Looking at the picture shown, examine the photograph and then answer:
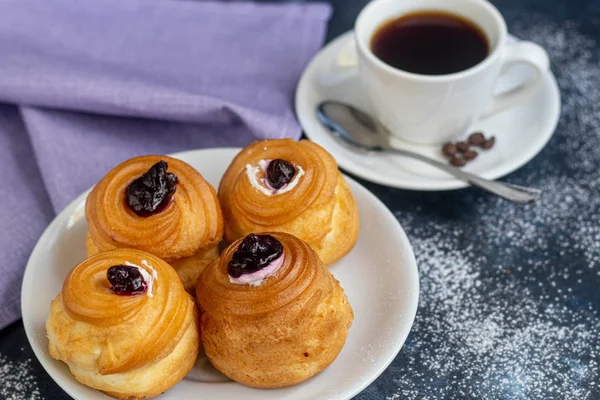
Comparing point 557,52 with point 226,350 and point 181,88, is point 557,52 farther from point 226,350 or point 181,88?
point 226,350

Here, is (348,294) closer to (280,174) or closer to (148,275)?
(280,174)

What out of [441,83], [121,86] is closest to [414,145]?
[441,83]

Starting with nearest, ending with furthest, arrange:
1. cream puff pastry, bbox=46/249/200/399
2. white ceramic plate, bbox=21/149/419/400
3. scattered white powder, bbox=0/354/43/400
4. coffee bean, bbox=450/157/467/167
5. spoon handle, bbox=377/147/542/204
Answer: cream puff pastry, bbox=46/249/200/399 → white ceramic plate, bbox=21/149/419/400 → scattered white powder, bbox=0/354/43/400 → spoon handle, bbox=377/147/542/204 → coffee bean, bbox=450/157/467/167

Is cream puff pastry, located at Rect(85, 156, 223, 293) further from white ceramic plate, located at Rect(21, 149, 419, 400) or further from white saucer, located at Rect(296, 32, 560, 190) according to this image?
white saucer, located at Rect(296, 32, 560, 190)

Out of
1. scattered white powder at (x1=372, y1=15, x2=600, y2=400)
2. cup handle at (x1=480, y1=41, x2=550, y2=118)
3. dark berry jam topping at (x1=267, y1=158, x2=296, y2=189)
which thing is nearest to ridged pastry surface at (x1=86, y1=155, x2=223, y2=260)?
dark berry jam topping at (x1=267, y1=158, x2=296, y2=189)

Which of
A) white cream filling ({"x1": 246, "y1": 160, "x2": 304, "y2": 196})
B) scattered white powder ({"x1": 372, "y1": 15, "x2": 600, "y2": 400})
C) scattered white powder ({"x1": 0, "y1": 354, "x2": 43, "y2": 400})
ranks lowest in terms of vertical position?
scattered white powder ({"x1": 372, "y1": 15, "x2": 600, "y2": 400})

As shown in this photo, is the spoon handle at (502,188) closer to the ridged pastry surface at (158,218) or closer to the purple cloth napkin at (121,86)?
the purple cloth napkin at (121,86)

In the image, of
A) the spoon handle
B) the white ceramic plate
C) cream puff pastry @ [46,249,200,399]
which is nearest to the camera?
cream puff pastry @ [46,249,200,399]
